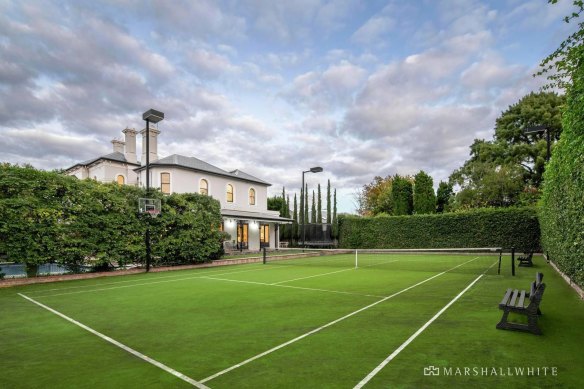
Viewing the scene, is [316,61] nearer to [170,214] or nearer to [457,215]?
[170,214]

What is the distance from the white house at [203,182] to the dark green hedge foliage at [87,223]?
886cm

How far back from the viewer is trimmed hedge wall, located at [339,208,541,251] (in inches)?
939

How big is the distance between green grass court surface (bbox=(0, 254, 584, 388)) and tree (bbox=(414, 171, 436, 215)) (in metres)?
24.6

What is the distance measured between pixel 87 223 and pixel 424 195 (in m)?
30.8

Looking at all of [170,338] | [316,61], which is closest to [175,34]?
[316,61]

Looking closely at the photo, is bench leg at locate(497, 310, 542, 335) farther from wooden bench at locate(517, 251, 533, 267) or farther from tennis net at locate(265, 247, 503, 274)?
tennis net at locate(265, 247, 503, 274)

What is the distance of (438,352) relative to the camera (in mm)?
4484

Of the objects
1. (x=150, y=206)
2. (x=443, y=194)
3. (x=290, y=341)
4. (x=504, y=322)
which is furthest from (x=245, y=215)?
(x=443, y=194)

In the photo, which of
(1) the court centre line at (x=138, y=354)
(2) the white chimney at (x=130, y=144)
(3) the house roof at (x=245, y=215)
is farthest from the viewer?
(2) the white chimney at (x=130, y=144)

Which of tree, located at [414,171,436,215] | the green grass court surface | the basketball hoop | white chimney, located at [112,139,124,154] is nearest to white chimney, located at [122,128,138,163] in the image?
white chimney, located at [112,139,124,154]

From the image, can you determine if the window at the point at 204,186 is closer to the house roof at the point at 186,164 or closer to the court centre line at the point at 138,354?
the house roof at the point at 186,164

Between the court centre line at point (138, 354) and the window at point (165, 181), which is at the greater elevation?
the window at point (165, 181)

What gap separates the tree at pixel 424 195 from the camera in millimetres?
33781

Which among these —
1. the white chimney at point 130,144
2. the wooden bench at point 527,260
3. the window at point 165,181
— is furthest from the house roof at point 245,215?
the wooden bench at point 527,260
